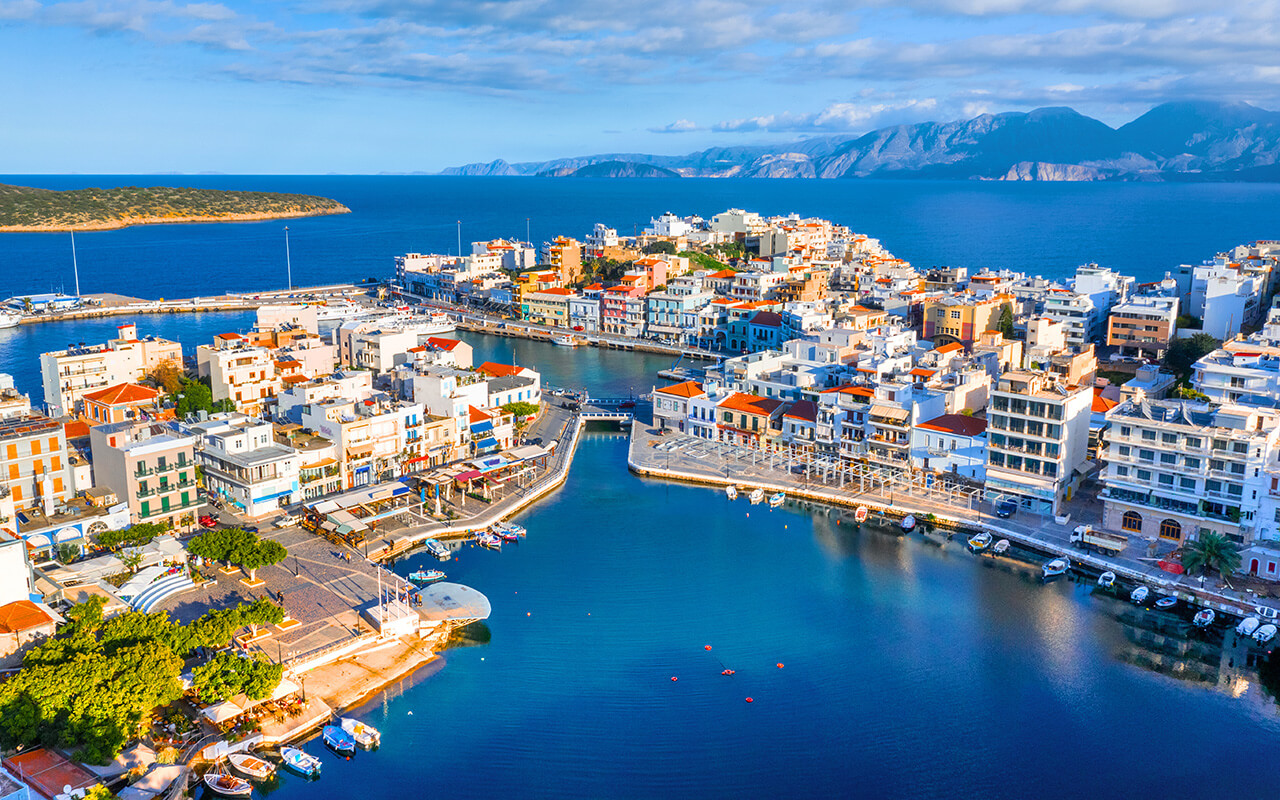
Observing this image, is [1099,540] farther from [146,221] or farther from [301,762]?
[146,221]

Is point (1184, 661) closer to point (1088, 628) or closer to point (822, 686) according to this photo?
point (1088, 628)

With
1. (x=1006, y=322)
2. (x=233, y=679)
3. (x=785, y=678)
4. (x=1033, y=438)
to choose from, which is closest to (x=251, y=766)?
(x=233, y=679)

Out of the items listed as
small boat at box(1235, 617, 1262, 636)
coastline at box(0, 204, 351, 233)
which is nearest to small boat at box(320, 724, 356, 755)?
small boat at box(1235, 617, 1262, 636)

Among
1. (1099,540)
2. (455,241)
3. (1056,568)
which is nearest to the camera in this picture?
(1056,568)

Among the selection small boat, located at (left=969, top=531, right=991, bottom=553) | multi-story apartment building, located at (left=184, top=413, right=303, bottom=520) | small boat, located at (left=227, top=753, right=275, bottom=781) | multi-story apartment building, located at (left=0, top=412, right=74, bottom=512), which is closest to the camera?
small boat, located at (left=227, top=753, right=275, bottom=781)

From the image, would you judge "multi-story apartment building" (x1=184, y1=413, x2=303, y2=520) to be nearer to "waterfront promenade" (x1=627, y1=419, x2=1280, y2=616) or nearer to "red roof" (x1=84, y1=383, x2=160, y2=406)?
"red roof" (x1=84, y1=383, x2=160, y2=406)

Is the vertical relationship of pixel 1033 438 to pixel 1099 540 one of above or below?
above

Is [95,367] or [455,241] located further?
[455,241]
